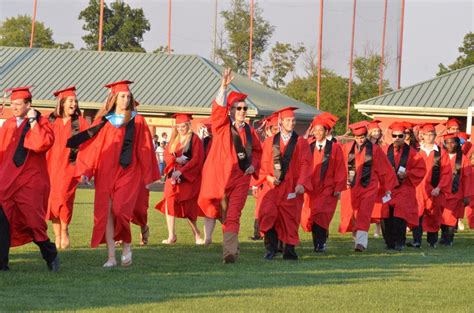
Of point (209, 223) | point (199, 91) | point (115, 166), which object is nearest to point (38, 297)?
point (115, 166)

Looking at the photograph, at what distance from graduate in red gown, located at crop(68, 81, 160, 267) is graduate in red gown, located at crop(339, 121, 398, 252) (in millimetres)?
4707

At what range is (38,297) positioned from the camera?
33.5 ft

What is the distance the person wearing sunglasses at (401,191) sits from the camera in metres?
17.4

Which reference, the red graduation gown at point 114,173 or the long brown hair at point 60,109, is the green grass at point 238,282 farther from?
the long brown hair at point 60,109

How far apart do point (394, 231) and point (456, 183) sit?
3.00m

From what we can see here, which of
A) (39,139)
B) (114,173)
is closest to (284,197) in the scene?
(114,173)

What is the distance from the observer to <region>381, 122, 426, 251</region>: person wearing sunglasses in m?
17.4

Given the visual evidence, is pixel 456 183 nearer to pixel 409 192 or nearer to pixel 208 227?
pixel 409 192

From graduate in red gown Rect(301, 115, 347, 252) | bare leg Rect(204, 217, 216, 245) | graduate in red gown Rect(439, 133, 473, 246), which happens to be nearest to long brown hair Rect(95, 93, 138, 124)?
bare leg Rect(204, 217, 216, 245)

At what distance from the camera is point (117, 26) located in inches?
3398

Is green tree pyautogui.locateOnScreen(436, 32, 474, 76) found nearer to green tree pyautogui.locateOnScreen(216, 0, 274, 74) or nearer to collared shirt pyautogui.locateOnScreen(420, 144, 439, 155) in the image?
green tree pyautogui.locateOnScreen(216, 0, 274, 74)

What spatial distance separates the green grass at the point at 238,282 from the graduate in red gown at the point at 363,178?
63 centimetres

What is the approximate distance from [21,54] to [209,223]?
41753mm

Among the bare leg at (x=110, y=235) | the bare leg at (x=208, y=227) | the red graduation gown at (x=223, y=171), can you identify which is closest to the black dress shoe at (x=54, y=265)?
the bare leg at (x=110, y=235)
